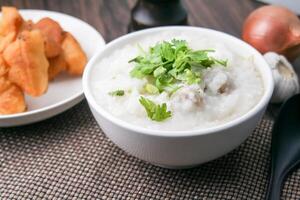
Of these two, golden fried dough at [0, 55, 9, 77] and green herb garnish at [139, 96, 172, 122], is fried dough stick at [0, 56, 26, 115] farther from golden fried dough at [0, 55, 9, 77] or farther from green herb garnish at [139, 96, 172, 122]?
green herb garnish at [139, 96, 172, 122]

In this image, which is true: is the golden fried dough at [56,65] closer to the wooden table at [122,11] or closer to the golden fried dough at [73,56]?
the golden fried dough at [73,56]

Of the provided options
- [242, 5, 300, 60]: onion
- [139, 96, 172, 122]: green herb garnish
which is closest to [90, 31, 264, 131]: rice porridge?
[139, 96, 172, 122]: green herb garnish

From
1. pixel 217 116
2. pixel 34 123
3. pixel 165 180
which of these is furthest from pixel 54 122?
pixel 217 116

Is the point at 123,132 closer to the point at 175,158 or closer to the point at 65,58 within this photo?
the point at 175,158

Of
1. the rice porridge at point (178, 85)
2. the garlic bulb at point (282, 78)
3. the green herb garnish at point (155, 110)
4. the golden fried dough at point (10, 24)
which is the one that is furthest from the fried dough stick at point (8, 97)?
the garlic bulb at point (282, 78)

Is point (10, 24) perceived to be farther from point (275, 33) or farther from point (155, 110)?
point (275, 33)

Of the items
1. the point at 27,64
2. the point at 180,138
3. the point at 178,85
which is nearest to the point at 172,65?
the point at 178,85

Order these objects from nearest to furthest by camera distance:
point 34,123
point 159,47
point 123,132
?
point 123,132 → point 159,47 → point 34,123

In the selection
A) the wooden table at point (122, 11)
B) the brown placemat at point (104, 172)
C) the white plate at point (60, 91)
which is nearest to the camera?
the brown placemat at point (104, 172)
